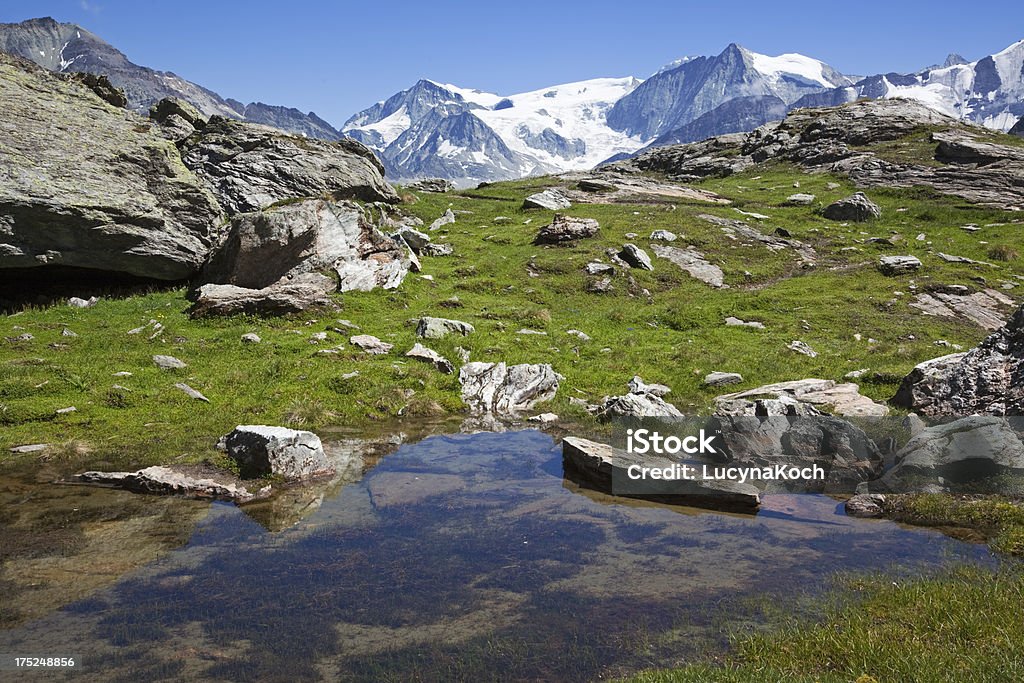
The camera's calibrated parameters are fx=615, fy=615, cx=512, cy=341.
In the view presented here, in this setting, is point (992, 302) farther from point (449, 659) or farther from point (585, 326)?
point (449, 659)

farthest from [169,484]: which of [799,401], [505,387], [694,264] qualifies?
[694,264]

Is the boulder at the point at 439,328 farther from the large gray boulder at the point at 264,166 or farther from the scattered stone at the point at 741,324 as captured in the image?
the large gray boulder at the point at 264,166

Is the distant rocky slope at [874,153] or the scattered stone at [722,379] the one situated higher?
the distant rocky slope at [874,153]

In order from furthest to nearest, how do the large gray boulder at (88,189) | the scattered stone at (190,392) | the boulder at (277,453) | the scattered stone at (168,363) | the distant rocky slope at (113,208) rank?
1. the distant rocky slope at (113,208)
2. the large gray boulder at (88,189)
3. the scattered stone at (168,363)
4. the scattered stone at (190,392)
5. the boulder at (277,453)

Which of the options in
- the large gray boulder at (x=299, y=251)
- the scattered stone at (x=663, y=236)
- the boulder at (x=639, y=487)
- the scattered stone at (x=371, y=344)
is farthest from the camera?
the scattered stone at (x=663, y=236)

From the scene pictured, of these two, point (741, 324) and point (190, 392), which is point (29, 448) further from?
point (741, 324)

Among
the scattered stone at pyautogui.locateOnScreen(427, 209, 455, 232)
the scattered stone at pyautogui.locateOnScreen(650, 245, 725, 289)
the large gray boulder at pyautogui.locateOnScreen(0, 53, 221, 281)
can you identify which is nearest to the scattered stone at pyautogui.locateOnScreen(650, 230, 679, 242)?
the scattered stone at pyautogui.locateOnScreen(650, 245, 725, 289)

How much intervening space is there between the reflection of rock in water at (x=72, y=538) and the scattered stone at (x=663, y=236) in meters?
42.9

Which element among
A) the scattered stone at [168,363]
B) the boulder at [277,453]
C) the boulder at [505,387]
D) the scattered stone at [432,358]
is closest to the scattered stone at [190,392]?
the scattered stone at [168,363]

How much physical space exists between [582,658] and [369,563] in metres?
4.35

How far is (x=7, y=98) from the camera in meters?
31.8

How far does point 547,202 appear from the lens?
65.8m

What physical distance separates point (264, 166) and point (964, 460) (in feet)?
158

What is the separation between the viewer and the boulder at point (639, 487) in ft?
45.0
